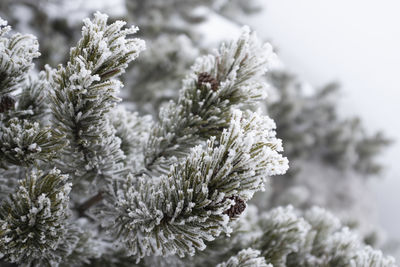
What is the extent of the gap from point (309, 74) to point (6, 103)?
14553 mm

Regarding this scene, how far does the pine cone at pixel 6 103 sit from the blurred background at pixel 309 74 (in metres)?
0.76

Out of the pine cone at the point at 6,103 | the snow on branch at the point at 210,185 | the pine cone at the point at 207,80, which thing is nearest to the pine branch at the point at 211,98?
the pine cone at the point at 207,80

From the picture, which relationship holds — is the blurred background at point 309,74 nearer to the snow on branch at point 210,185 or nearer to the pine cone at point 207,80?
the pine cone at point 207,80

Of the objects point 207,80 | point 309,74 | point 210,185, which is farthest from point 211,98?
point 309,74

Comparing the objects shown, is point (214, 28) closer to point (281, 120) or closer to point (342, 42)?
point (281, 120)

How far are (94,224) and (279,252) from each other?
29.4 inches

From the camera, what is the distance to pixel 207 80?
37.6 inches

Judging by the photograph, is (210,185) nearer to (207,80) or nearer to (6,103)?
(207,80)

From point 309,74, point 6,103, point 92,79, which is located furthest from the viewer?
point 309,74

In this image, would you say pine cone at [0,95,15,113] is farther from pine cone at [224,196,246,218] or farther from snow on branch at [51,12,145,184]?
pine cone at [224,196,246,218]

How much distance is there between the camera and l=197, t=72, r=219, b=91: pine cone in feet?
3.11

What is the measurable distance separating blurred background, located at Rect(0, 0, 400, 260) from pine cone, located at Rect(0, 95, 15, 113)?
763mm

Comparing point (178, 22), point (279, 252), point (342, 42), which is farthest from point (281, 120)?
point (342, 42)

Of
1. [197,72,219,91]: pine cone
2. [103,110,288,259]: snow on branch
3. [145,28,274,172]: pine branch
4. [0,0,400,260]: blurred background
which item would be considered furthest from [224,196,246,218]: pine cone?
[0,0,400,260]: blurred background
